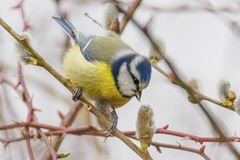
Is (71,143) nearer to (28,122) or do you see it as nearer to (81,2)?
(81,2)

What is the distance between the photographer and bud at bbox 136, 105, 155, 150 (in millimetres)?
1389

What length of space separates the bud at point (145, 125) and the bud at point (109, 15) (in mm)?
888

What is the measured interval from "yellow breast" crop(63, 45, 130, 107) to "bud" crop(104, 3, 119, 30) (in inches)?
7.5

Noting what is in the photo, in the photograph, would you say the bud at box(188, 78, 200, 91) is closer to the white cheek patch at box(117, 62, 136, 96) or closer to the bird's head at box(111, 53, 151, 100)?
the bird's head at box(111, 53, 151, 100)

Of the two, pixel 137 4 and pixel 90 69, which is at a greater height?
pixel 137 4

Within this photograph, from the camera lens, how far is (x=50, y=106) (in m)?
3.55

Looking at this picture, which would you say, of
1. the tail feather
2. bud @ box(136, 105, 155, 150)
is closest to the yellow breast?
the tail feather

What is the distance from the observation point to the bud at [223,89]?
1590mm

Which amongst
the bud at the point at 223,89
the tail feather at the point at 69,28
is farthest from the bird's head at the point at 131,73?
the bud at the point at 223,89

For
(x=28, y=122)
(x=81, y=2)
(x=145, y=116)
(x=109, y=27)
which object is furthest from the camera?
(x=81, y=2)

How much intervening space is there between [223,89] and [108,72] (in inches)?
29.4

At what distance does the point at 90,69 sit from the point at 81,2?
3.85 ft

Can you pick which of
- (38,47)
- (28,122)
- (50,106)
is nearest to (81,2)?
(38,47)

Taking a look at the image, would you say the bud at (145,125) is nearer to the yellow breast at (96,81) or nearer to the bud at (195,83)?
the bud at (195,83)
